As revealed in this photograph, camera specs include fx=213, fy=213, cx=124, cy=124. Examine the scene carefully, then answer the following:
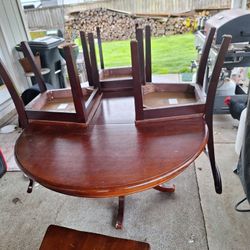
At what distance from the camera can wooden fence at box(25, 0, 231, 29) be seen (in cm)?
458

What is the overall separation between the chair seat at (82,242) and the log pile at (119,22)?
4511 mm

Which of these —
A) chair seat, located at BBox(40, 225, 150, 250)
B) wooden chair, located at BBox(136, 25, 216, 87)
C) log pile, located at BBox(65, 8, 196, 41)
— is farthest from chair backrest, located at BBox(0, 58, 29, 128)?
log pile, located at BBox(65, 8, 196, 41)

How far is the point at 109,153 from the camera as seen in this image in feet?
2.89

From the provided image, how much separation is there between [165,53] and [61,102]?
13.1 ft

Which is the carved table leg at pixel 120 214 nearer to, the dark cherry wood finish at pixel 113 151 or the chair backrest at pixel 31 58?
the dark cherry wood finish at pixel 113 151

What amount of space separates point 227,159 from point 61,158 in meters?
1.60

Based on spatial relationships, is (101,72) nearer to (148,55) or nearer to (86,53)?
(86,53)

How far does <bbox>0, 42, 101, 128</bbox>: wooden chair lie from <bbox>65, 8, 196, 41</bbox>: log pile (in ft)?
12.4

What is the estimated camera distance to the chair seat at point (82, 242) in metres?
0.84

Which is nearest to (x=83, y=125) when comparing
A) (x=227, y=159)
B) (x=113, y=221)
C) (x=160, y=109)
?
(x=160, y=109)

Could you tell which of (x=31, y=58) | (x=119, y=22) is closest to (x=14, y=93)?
(x=31, y=58)

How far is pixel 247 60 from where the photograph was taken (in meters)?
2.10

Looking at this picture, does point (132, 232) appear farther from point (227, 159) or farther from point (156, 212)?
point (227, 159)

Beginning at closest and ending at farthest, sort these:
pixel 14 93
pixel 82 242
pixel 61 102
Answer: pixel 82 242 → pixel 14 93 → pixel 61 102
